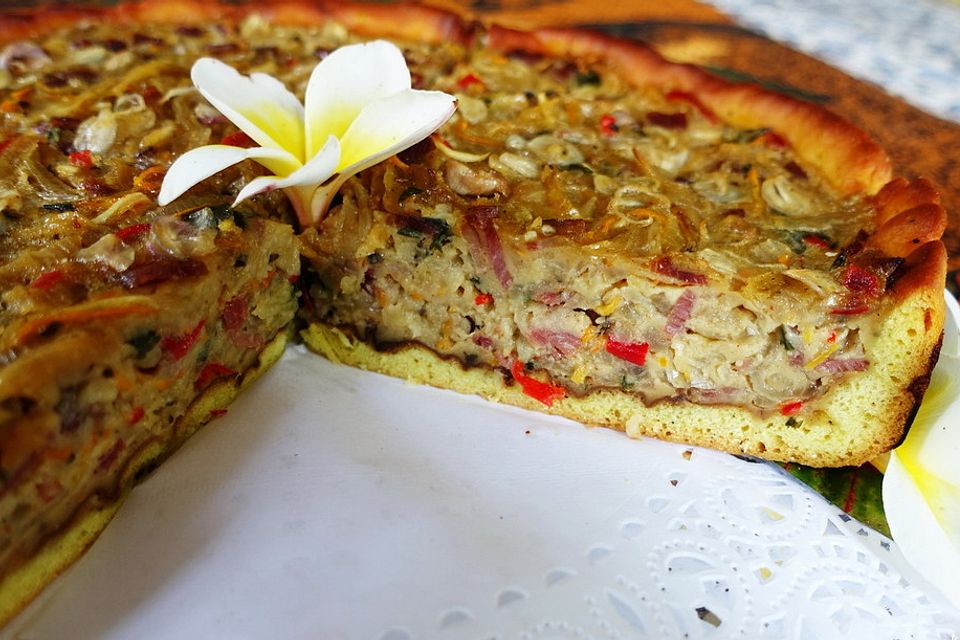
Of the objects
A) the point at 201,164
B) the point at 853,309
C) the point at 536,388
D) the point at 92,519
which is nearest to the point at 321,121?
the point at 201,164

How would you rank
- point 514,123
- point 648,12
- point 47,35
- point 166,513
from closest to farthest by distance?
point 166,513 → point 514,123 → point 47,35 → point 648,12

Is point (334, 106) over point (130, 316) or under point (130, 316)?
over

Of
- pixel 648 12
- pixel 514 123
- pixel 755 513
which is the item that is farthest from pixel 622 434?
pixel 648 12

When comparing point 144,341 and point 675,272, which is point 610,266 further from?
point 144,341

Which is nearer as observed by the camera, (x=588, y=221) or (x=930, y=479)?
(x=930, y=479)

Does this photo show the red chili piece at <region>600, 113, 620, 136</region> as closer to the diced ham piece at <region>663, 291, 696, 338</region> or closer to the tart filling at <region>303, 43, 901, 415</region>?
the tart filling at <region>303, 43, 901, 415</region>

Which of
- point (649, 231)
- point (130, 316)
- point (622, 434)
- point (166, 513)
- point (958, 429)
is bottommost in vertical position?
point (166, 513)

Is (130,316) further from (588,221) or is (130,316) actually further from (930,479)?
(930,479)

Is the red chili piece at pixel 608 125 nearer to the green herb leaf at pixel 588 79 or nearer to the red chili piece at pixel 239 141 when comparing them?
the green herb leaf at pixel 588 79

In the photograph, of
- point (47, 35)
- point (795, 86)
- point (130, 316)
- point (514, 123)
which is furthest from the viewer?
point (795, 86)
